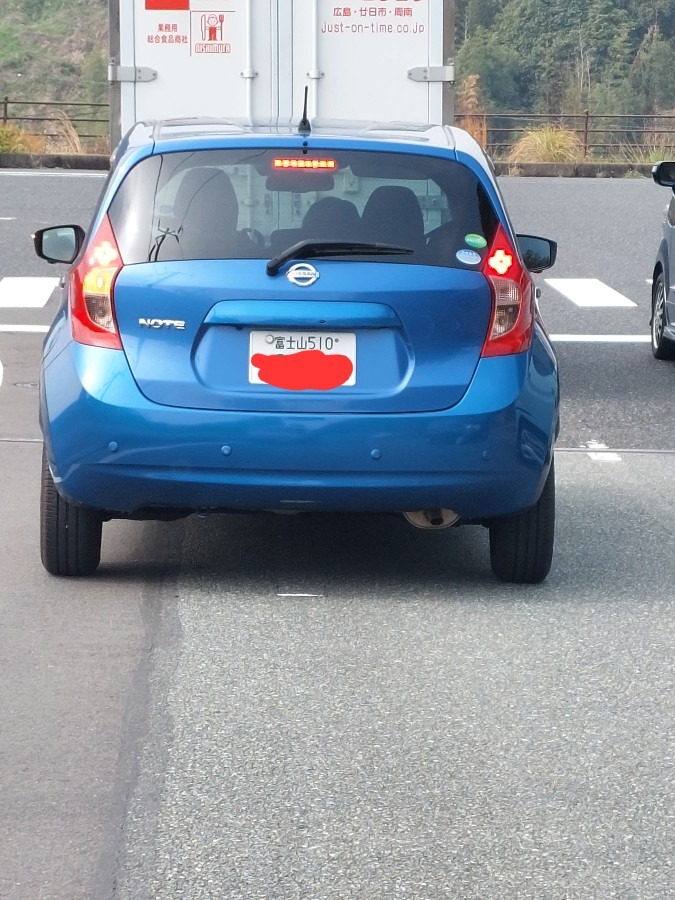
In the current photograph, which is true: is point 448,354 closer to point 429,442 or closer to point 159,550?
point 429,442

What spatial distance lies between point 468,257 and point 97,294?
3.97 ft

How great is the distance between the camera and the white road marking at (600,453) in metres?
9.31

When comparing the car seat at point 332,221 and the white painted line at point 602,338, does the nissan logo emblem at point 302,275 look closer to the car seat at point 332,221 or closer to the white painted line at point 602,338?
the car seat at point 332,221

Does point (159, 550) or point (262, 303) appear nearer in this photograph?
point (262, 303)

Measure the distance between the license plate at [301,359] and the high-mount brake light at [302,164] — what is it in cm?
62

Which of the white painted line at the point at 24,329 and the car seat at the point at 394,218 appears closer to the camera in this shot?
the car seat at the point at 394,218

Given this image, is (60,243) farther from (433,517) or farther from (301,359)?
(433,517)

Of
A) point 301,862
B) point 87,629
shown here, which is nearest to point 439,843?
point 301,862

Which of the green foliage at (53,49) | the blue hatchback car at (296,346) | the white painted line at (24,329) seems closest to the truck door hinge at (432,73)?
the white painted line at (24,329)

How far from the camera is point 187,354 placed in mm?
5957

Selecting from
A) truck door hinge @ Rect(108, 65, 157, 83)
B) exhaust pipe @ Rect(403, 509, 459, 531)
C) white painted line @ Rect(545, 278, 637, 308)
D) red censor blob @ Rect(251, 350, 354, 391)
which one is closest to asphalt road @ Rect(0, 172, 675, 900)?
exhaust pipe @ Rect(403, 509, 459, 531)

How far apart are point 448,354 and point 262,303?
0.62 meters

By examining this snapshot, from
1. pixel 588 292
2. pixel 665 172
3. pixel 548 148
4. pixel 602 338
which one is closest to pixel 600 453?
pixel 665 172

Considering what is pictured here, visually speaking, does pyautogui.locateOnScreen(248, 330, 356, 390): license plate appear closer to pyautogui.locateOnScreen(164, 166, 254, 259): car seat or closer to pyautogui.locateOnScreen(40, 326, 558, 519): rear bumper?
pyautogui.locateOnScreen(40, 326, 558, 519): rear bumper
